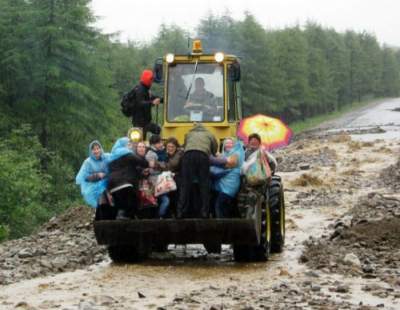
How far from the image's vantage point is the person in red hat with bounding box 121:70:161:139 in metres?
13.4

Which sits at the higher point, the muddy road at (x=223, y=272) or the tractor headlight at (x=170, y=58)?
the tractor headlight at (x=170, y=58)

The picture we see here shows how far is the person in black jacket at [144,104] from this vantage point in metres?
13.3

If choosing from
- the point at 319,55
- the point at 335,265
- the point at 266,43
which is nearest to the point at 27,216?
the point at 335,265

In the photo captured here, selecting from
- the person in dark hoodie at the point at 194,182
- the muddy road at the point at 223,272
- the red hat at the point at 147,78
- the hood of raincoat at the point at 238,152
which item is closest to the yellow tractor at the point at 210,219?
the red hat at the point at 147,78

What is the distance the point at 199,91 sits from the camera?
1348 cm

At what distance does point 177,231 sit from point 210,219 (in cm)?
49

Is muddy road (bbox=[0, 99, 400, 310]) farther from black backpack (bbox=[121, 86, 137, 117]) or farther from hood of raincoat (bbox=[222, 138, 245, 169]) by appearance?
black backpack (bbox=[121, 86, 137, 117])

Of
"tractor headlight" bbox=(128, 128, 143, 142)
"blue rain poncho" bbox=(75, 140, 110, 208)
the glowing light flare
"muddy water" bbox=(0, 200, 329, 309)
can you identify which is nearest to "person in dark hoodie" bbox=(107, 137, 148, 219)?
"blue rain poncho" bbox=(75, 140, 110, 208)

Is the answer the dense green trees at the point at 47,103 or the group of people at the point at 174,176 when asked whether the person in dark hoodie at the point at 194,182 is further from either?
the dense green trees at the point at 47,103

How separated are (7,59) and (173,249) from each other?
29.1 m

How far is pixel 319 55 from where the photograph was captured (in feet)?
361

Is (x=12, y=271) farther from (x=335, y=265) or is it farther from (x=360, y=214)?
(x=360, y=214)

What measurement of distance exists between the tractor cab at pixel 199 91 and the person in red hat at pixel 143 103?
0.20 m

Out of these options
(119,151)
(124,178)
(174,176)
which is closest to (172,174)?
(174,176)
